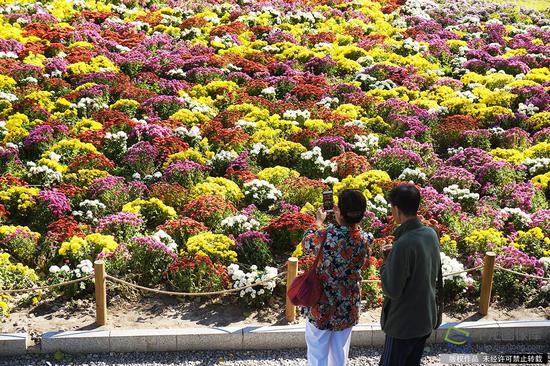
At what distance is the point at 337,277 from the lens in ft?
18.0

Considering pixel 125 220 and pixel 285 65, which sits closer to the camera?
pixel 125 220

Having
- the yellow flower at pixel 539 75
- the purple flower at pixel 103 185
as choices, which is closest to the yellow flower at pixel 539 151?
the yellow flower at pixel 539 75

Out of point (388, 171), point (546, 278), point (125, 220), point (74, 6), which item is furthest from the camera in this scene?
point (74, 6)

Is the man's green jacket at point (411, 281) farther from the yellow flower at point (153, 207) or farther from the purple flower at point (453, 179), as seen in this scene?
the purple flower at point (453, 179)

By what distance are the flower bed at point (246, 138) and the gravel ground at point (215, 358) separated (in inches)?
37.2

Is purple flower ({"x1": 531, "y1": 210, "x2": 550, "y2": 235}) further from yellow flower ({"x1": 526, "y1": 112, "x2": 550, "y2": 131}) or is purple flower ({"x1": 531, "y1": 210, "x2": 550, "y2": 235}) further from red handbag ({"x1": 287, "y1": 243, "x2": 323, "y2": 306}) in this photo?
red handbag ({"x1": 287, "y1": 243, "x2": 323, "y2": 306})

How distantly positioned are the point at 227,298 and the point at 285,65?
976 centimetres

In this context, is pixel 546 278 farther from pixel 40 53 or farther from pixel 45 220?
pixel 40 53

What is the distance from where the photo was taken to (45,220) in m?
10.2

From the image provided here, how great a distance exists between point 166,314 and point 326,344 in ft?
10.5

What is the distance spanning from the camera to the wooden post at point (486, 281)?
809 centimetres

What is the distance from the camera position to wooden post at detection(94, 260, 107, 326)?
7.53m

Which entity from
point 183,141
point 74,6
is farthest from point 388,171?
point 74,6

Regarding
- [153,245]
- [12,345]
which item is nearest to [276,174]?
[153,245]
